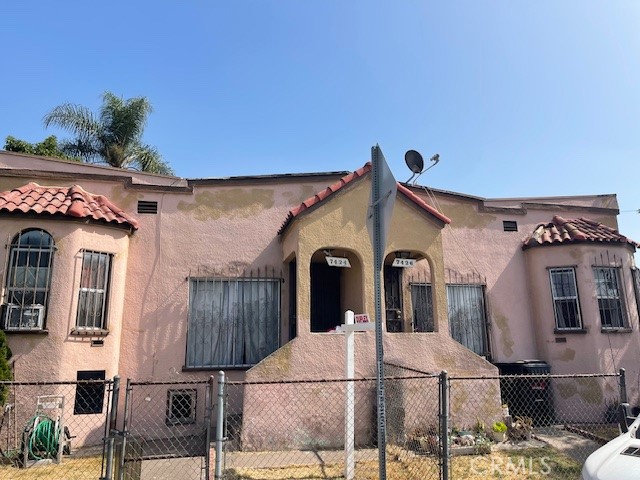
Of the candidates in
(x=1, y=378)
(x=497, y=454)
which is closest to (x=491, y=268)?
(x=497, y=454)

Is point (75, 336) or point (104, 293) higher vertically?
point (104, 293)

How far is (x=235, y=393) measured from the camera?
9.37 metres

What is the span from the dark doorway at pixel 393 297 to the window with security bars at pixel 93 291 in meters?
5.98

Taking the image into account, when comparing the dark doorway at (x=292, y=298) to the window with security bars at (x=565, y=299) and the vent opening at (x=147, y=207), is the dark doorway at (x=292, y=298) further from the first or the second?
the window with security bars at (x=565, y=299)

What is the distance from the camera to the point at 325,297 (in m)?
10.5

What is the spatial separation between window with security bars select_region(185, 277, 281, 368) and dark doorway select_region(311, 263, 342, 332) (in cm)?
90

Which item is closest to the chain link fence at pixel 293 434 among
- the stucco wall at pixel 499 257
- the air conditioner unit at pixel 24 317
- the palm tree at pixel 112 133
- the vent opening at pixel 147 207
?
the air conditioner unit at pixel 24 317

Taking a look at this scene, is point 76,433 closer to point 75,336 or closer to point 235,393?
point 75,336

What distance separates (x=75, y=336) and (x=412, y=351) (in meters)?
6.32

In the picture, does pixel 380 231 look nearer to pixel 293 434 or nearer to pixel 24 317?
pixel 293 434

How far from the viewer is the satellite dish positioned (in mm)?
11109

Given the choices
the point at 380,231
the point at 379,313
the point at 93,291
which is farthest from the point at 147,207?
the point at 379,313

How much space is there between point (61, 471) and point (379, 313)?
589cm

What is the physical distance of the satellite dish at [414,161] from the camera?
437 inches
